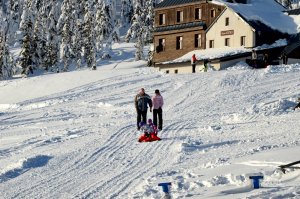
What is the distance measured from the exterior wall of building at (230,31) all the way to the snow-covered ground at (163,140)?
1212 cm

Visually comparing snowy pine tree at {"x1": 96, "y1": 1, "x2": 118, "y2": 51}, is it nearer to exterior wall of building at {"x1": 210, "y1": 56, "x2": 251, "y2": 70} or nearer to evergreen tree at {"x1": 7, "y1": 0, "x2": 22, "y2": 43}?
evergreen tree at {"x1": 7, "y1": 0, "x2": 22, "y2": 43}

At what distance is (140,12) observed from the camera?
88188 millimetres

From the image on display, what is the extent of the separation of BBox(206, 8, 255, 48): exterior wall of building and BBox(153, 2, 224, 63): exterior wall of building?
56.5 inches

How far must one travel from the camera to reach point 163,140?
18016 mm

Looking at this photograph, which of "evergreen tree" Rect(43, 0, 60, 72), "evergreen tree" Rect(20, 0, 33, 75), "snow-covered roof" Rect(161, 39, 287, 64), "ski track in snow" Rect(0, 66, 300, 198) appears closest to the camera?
"ski track in snow" Rect(0, 66, 300, 198)

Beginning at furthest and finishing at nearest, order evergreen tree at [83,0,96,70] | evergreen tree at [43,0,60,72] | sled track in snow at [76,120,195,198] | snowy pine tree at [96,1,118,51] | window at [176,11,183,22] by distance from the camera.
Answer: snowy pine tree at [96,1,118,51], evergreen tree at [43,0,60,72], evergreen tree at [83,0,96,70], window at [176,11,183,22], sled track in snow at [76,120,195,198]

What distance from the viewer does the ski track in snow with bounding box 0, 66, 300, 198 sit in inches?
494

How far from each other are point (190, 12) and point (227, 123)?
33.0 meters

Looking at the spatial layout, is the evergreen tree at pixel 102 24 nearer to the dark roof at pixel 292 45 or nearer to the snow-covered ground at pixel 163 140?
the dark roof at pixel 292 45

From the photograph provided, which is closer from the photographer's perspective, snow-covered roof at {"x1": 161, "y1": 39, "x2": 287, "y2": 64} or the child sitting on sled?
the child sitting on sled

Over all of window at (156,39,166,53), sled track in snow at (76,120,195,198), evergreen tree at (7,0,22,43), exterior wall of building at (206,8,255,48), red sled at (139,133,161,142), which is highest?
evergreen tree at (7,0,22,43)

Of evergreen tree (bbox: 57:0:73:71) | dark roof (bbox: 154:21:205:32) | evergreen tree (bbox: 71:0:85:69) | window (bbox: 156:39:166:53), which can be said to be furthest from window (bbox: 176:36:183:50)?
evergreen tree (bbox: 71:0:85:69)

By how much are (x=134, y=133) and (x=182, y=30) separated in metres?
34.5

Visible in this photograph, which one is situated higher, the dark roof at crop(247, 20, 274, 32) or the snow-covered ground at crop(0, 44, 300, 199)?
the dark roof at crop(247, 20, 274, 32)
